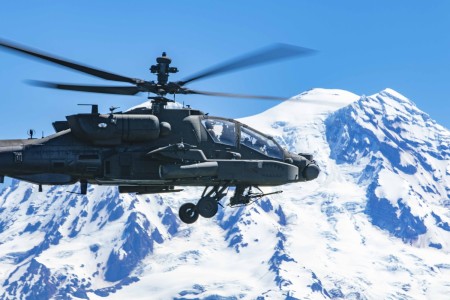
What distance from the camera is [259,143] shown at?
52.5 metres

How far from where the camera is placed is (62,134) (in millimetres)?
49938

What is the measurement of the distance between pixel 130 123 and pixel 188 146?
10.2 ft

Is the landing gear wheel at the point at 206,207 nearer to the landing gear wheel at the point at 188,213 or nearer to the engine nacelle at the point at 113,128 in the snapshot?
the landing gear wheel at the point at 188,213

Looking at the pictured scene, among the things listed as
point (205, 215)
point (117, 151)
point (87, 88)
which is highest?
point (87, 88)

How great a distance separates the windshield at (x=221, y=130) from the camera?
2020 inches

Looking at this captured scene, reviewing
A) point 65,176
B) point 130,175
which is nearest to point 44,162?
point 65,176

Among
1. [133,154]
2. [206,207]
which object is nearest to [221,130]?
[206,207]

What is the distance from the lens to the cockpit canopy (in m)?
51.4

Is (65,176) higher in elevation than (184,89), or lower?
lower

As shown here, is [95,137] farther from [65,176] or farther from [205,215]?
[205,215]

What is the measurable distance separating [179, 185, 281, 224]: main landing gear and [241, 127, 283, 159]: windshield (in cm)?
208

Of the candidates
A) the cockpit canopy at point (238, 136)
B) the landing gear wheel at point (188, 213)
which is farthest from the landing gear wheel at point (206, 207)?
the cockpit canopy at point (238, 136)

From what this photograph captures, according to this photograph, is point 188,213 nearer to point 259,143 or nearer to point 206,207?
point 206,207

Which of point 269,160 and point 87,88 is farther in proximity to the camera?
point 269,160
